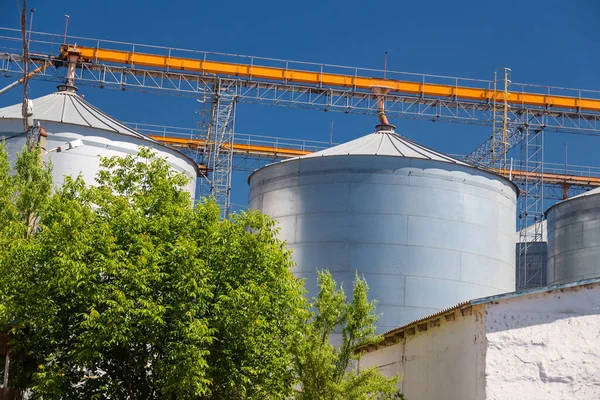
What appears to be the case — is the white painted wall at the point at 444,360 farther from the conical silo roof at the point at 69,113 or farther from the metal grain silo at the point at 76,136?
the conical silo roof at the point at 69,113

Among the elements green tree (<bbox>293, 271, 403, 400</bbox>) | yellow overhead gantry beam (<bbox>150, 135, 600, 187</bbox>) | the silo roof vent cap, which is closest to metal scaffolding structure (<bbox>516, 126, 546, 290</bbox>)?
yellow overhead gantry beam (<bbox>150, 135, 600, 187</bbox>)

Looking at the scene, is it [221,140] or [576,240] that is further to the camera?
[221,140]

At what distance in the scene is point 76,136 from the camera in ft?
110

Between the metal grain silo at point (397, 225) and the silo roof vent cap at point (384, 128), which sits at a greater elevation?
the silo roof vent cap at point (384, 128)

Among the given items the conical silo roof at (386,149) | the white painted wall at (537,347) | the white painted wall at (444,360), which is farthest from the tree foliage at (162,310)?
the conical silo roof at (386,149)

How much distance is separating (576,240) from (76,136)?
881 inches

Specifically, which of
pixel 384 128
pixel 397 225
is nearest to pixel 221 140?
pixel 384 128

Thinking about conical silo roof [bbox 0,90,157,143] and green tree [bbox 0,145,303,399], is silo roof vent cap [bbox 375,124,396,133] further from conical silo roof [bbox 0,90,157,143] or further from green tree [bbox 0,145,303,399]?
green tree [bbox 0,145,303,399]

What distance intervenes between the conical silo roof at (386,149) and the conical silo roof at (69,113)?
7489mm

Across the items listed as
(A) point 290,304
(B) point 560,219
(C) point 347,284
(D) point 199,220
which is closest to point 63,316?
(D) point 199,220

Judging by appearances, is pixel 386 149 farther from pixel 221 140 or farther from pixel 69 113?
pixel 221 140

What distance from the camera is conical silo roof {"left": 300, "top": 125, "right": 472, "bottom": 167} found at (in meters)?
34.5

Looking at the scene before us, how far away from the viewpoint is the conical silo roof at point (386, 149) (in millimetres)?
34531

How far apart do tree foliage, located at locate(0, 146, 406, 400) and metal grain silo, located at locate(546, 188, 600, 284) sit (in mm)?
19937
